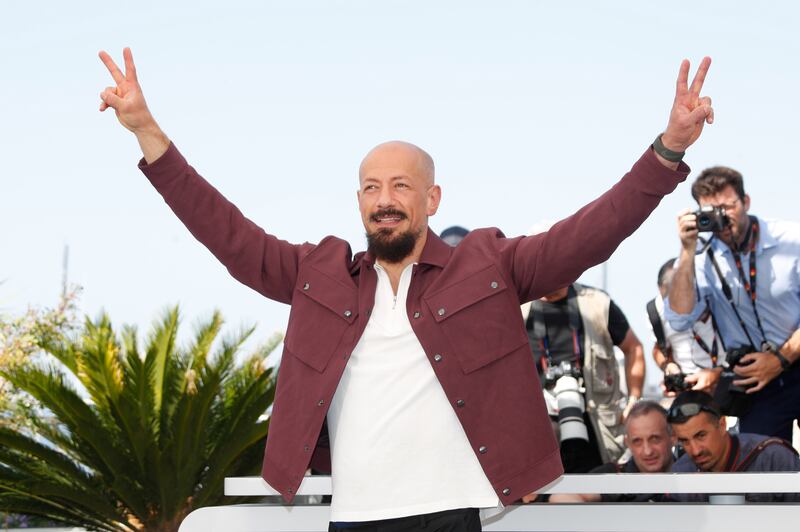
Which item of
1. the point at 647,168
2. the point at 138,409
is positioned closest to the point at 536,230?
the point at 647,168

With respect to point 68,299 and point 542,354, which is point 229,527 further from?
point 68,299

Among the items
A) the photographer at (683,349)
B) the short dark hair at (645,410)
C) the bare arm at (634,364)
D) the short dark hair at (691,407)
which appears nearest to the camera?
the short dark hair at (691,407)

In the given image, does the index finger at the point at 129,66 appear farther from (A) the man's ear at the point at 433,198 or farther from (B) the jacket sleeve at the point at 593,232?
(B) the jacket sleeve at the point at 593,232

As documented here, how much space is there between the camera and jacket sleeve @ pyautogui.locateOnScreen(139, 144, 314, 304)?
323 centimetres

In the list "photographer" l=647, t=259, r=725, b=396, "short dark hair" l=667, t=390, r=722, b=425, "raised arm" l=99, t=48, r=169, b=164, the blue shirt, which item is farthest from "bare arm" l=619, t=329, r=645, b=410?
"raised arm" l=99, t=48, r=169, b=164

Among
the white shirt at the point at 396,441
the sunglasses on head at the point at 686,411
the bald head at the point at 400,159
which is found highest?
the bald head at the point at 400,159

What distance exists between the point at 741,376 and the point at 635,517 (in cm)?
222

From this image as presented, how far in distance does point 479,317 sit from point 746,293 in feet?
9.35

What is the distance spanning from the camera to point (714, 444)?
501 centimetres

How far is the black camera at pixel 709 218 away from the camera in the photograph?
17.7 ft

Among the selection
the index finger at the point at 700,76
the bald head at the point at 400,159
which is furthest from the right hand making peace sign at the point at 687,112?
the bald head at the point at 400,159

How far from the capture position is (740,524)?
3.42 metres

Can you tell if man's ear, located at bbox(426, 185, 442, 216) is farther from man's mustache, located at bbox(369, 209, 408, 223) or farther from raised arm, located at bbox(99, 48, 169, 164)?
raised arm, located at bbox(99, 48, 169, 164)

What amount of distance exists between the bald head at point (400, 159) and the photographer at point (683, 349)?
2.70 metres
